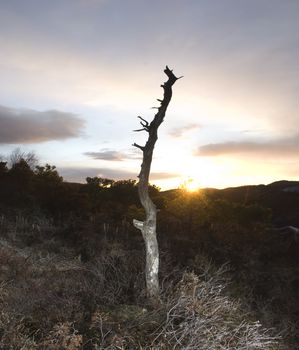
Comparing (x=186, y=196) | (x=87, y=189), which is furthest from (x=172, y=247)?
(x=87, y=189)

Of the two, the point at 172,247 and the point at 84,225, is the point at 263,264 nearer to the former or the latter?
the point at 172,247

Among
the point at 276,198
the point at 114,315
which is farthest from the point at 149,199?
the point at 276,198

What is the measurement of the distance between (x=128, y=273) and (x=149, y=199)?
2.00 meters

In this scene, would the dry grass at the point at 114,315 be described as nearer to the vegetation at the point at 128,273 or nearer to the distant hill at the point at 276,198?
the vegetation at the point at 128,273

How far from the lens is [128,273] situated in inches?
361

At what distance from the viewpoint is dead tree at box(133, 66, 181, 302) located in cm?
810

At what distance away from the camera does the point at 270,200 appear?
4266 centimetres

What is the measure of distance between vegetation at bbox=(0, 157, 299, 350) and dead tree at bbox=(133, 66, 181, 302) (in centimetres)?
32

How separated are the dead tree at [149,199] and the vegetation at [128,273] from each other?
1.05ft

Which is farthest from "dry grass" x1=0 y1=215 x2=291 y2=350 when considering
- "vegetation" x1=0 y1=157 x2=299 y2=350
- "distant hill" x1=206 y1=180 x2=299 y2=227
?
"distant hill" x1=206 y1=180 x2=299 y2=227

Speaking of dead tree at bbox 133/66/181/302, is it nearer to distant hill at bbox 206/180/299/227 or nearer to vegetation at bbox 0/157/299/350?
vegetation at bbox 0/157/299/350

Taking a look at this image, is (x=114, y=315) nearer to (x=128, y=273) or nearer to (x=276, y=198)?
(x=128, y=273)

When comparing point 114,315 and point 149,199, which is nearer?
point 114,315

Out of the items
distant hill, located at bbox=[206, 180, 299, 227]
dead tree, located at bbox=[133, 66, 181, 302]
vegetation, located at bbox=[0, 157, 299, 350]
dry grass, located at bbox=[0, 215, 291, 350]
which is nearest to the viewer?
dry grass, located at bbox=[0, 215, 291, 350]
